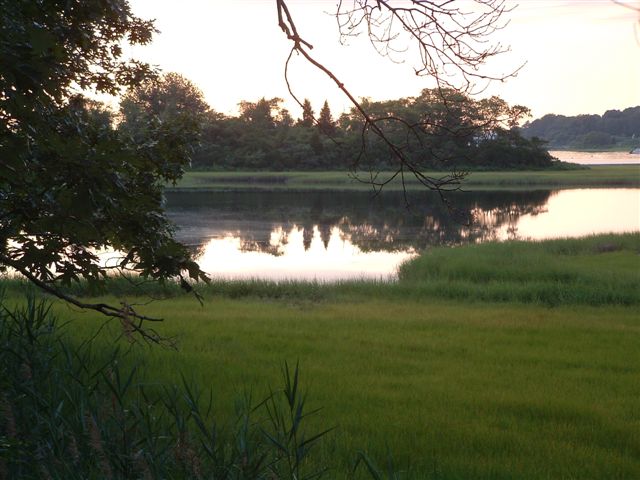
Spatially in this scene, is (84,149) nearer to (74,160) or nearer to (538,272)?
(74,160)

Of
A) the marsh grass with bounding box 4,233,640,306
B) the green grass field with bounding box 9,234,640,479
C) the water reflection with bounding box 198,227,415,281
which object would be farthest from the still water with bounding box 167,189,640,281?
the green grass field with bounding box 9,234,640,479

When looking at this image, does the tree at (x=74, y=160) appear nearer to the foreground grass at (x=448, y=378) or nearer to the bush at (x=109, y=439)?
the bush at (x=109, y=439)

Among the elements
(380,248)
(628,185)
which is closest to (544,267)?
(380,248)

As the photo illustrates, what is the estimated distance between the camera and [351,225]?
34.5 metres

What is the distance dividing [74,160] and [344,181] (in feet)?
208

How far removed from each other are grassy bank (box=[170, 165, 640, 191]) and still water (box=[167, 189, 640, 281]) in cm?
711

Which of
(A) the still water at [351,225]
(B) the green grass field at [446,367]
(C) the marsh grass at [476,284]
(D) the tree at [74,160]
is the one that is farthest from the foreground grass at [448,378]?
(A) the still water at [351,225]

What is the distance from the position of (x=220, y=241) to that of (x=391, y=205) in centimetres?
1874

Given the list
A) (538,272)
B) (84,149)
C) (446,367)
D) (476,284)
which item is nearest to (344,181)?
(538,272)

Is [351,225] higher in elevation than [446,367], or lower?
lower

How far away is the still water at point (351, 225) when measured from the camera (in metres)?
23.3

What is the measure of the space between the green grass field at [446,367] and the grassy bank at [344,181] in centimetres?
4253

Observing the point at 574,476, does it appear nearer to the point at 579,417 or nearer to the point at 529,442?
the point at 529,442

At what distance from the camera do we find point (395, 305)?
13664mm
